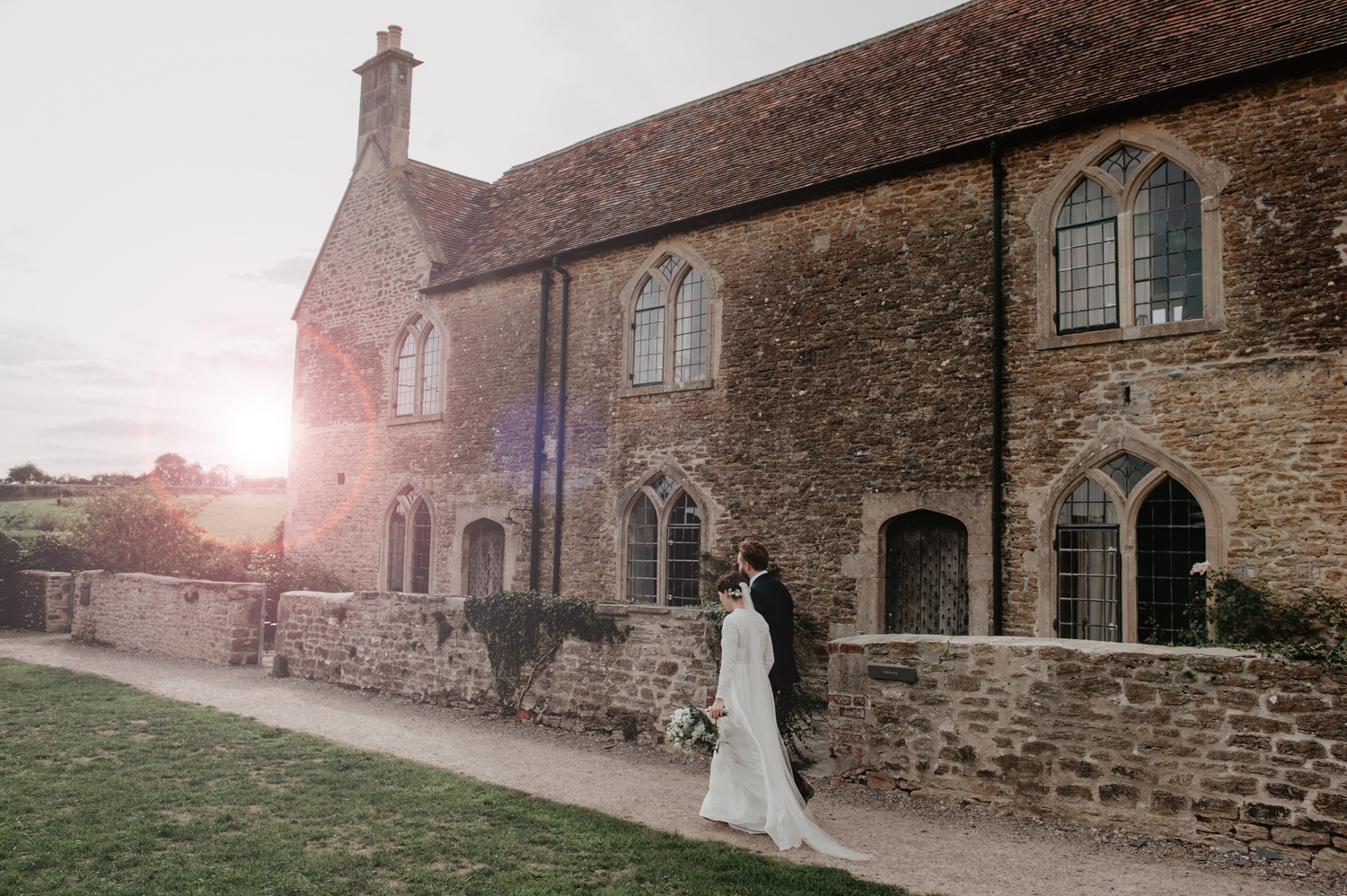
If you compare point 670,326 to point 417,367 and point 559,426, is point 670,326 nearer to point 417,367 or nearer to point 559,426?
point 559,426

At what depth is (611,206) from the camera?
16750 mm

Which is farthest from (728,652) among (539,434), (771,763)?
(539,434)

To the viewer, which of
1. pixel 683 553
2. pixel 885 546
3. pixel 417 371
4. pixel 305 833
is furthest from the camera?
pixel 417 371

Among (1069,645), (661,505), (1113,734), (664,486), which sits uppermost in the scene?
(664,486)

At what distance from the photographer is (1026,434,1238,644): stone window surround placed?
974cm

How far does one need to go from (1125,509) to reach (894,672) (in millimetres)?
4412

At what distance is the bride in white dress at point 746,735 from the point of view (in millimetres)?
6711

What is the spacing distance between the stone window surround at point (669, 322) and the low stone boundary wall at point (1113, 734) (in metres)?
7.04

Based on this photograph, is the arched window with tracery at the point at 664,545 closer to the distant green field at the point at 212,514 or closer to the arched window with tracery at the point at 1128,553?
the arched window with tracery at the point at 1128,553

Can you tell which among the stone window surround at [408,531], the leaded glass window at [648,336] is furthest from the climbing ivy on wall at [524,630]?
the stone window surround at [408,531]

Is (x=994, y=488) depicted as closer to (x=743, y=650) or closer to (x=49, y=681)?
(x=743, y=650)

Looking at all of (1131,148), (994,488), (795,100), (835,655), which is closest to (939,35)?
(795,100)

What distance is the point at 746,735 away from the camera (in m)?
6.88

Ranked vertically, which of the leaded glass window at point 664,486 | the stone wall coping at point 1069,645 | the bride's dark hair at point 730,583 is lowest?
the stone wall coping at point 1069,645
